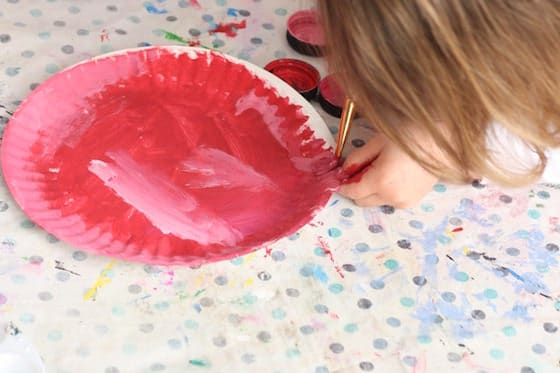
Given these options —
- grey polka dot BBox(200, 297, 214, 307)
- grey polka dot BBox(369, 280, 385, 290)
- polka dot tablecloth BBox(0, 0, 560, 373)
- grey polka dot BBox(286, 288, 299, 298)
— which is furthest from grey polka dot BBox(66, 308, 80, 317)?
grey polka dot BBox(369, 280, 385, 290)

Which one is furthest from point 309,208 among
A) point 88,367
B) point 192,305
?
point 88,367

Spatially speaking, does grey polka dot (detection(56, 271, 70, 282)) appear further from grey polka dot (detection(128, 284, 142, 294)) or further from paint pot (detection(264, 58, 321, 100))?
paint pot (detection(264, 58, 321, 100))

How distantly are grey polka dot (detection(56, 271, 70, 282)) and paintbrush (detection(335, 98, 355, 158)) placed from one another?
38 centimetres

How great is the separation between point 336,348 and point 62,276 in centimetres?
32

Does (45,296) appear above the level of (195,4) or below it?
below

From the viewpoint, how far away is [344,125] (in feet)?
3.25

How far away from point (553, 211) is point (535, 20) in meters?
0.35

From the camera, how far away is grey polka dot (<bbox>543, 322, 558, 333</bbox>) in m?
0.89

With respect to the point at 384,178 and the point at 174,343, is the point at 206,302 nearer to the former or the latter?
the point at 174,343

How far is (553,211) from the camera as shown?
3.31ft

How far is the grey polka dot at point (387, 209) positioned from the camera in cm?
99

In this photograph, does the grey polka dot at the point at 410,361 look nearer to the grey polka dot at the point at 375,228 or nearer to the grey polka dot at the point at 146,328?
the grey polka dot at the point at 375,228

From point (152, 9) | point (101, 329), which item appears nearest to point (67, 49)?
point (152, 9)

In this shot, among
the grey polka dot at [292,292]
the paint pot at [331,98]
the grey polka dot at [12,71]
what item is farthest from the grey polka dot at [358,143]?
the grey polka dot at [12,71]
